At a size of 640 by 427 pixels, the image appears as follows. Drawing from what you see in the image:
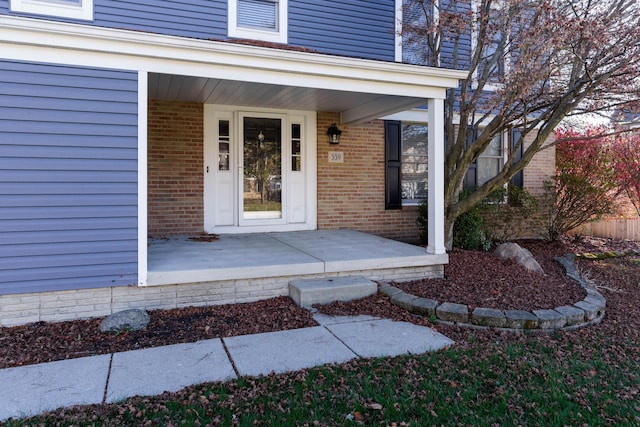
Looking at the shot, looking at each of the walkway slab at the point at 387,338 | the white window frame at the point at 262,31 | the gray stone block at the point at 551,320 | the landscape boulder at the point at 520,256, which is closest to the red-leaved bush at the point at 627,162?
the landscape boulder at the point at 520,256

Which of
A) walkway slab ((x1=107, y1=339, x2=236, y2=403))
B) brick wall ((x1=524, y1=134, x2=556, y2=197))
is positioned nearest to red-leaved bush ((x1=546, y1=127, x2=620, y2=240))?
brick wall ((x1=524, y1=134, x2=556, y2=197))

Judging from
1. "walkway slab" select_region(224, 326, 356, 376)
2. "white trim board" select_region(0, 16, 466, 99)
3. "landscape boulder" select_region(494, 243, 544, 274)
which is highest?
"white trim board" select_region(0, 16, 466, 99)

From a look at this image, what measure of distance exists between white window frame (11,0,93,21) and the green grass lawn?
18.5ft

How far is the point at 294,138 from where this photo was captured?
741cm

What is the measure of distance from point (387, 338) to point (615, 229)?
9479mm

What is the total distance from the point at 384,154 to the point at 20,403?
6.58 meters

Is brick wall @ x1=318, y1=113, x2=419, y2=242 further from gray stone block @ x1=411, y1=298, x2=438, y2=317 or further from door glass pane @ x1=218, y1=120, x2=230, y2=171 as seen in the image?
gray stone block @ x1=411, y1=298, x2=438, y2=317

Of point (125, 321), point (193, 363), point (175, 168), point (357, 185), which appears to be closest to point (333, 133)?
point (357, 185)

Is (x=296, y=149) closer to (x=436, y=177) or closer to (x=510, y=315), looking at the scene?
(x=436, y=177)

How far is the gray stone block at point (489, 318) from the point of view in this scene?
3.90 metres

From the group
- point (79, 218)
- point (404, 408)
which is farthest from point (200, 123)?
point (404, 408)

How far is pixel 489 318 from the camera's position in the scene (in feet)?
12.8

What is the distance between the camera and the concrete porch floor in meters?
4.34

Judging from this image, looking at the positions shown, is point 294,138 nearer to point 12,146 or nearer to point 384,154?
point 384,154
